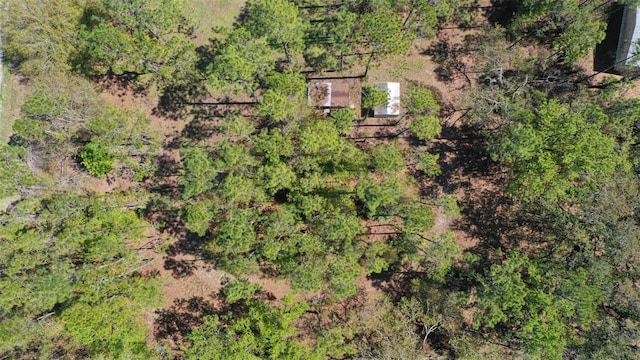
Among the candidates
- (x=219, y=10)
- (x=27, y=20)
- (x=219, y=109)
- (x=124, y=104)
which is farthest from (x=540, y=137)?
(x=27, y=20)

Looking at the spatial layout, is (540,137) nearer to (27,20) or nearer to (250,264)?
(250,264)

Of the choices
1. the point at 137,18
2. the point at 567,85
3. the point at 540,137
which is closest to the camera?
the point at 540,137

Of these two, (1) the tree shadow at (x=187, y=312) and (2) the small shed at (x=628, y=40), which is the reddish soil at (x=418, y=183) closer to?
Result: (1) the tree shadow at (x=187, y=312)

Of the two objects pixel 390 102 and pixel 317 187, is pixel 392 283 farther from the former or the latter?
pixel 390 102

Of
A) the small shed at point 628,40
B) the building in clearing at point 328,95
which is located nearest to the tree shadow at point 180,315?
the building in clearing at point 328,95

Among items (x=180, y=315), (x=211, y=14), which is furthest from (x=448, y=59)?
(x=180, y=315)

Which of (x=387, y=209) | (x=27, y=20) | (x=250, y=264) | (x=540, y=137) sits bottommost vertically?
(x=250, y=264)
